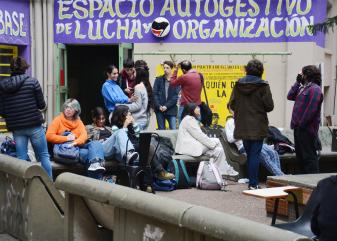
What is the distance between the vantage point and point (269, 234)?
3.64 meters

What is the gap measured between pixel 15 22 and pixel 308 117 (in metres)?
7.86

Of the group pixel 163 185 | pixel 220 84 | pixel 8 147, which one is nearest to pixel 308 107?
pixel 163 185

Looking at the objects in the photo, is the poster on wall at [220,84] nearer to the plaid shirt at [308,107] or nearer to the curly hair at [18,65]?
the plaid shirt at [308,107]

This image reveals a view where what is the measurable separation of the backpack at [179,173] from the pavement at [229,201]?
88mm

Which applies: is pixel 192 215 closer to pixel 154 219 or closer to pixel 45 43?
pixel 154 219

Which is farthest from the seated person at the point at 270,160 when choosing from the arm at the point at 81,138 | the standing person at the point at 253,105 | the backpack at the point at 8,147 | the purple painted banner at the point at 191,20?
the purple painted banner at the point at 191,20

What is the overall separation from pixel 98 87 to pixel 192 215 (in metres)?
14.4

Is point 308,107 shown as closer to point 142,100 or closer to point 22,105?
point 142,100

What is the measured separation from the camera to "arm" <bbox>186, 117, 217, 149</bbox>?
10102 millimetres

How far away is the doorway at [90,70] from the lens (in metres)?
17.9

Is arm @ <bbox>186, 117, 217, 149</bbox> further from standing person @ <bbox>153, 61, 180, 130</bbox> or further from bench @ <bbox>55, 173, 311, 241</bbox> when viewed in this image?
bench @ <bbox>55, 173, 311, 241</bbox>

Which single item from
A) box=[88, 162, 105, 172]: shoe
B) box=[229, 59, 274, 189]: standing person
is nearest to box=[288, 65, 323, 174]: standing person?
box=[229, 59, 274, 189]: standing person

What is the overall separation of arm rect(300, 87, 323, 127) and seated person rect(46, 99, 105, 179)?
2.68 metres

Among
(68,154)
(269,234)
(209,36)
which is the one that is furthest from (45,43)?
(269,234)
